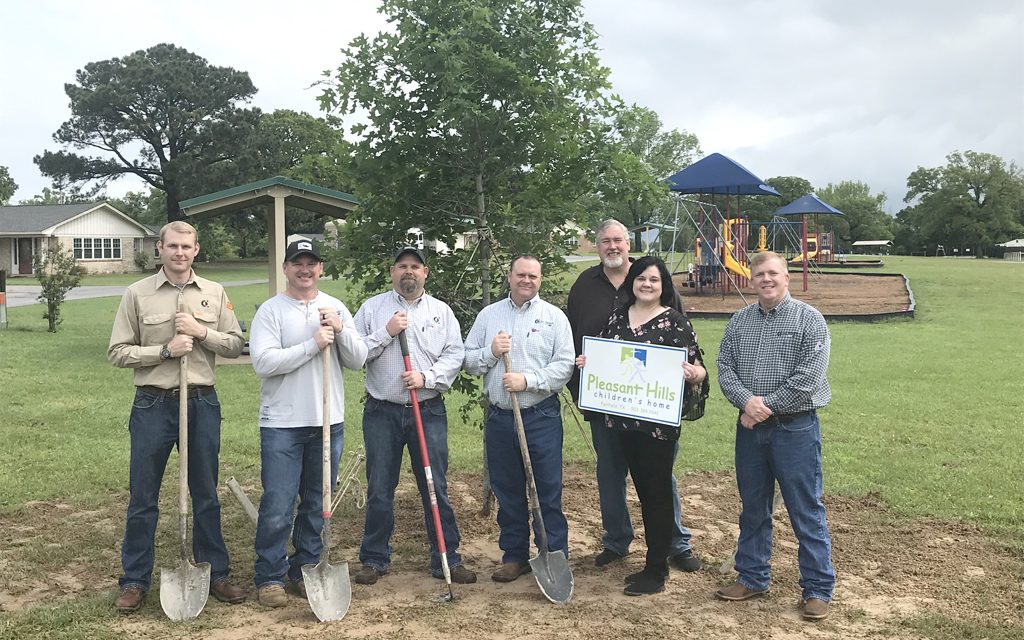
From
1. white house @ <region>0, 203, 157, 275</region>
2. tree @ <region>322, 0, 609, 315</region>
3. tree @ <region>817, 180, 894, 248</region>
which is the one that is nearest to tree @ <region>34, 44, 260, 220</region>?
white house @ <region>0, 203, 157, 275</region>

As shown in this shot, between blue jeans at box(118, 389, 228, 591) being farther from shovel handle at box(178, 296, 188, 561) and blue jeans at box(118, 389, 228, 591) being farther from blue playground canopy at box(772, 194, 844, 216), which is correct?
blue playground canopy at box(772, 194, 844, 216)

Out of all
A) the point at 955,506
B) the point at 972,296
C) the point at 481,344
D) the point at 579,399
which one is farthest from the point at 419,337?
the point at 972,296

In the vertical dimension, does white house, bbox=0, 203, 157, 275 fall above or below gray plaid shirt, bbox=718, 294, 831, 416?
above

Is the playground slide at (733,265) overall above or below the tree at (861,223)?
below

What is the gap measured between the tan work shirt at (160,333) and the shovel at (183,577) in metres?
0.12

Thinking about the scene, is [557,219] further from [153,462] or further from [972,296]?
[972,296]

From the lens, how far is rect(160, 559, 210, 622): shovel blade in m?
4.41

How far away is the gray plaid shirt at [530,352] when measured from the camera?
4.84m

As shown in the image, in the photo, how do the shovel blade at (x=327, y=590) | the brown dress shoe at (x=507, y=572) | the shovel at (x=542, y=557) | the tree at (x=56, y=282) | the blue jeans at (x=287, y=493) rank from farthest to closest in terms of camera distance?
the tree at (x=56, y=282), the brown dress shoe at (x=507, y=572), the shovel at (x=542, y=557), the blue jeans at (x=287, y=493), the shovel blade at (x=327, y=590)

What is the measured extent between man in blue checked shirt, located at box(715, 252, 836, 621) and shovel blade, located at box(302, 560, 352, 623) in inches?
84.4

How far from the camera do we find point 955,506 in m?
6.30

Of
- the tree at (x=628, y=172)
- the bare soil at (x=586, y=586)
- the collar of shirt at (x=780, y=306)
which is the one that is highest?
the tree at (x=628, y=172)

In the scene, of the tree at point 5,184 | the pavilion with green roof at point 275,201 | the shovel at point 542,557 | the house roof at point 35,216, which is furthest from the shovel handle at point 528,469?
the tree at point 5,184

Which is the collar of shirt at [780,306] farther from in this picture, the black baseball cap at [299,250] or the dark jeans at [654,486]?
the black baseball cap at [299,250]
